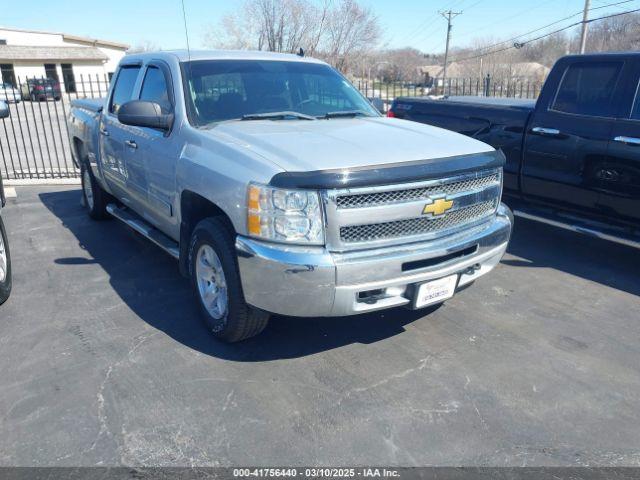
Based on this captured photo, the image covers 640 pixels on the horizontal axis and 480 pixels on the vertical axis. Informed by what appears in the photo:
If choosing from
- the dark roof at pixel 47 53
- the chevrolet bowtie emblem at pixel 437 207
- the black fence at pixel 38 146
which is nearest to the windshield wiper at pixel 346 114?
the chevrolet bowtie emblem at pixel 437 207

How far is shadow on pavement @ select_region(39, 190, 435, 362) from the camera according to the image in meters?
3.78

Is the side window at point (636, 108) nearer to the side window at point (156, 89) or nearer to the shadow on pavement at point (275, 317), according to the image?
the shadow on pavement at point (275, 317)

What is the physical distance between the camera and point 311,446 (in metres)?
2.79

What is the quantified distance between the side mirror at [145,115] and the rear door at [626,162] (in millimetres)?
3944

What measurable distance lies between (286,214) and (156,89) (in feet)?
7.70

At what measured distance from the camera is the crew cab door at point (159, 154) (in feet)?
13.4

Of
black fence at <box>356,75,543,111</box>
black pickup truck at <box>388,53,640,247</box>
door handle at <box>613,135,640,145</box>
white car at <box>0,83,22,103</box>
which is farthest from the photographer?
white car at <box>0,83,22,103</box>

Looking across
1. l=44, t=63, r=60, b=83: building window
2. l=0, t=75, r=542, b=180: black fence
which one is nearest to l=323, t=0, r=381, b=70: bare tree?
l=0, t=75, r=542, b=180: black fence

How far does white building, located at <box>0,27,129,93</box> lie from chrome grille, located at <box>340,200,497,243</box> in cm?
4092

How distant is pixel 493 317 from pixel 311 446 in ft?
6.92

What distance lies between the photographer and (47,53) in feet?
154

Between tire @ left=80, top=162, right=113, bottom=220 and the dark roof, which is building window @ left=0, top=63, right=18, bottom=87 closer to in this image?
the dark roof

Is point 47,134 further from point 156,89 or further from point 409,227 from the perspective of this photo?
point 409,227

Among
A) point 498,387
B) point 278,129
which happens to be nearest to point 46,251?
point 278,129
